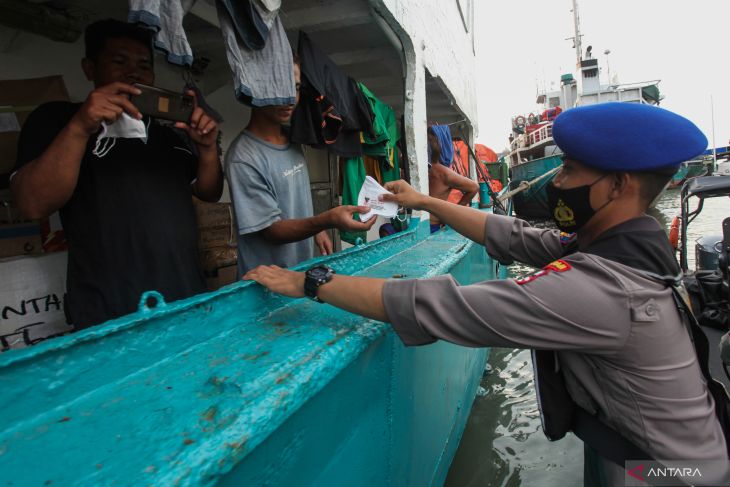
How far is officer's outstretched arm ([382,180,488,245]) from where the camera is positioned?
191 centimetres

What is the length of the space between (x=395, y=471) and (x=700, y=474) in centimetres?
94

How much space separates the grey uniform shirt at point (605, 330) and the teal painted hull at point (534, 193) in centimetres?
1400

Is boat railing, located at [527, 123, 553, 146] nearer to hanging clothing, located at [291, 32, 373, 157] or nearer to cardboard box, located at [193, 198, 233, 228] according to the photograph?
hanging clothing, located at [291, 32, 373, 157]

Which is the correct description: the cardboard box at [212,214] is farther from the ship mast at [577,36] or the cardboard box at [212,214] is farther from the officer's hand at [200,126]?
the ship mast at [577,36]

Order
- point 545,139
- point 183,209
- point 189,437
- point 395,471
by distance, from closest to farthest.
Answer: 1. point 189,437
2. point 395,471
3. point 183,209
4. point 545,139

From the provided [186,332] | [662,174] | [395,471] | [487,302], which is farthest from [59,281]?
[662,174]

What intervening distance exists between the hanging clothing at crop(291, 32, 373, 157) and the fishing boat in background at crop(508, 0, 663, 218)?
10550 millimetres

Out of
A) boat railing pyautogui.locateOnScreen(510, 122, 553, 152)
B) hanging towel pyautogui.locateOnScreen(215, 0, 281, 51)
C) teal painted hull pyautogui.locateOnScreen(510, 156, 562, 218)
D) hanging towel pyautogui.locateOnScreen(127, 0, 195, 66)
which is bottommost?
teal painted hull pyautogui.locateOnScreen(510, 156, 562, 218)

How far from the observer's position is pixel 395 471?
1.47 metres

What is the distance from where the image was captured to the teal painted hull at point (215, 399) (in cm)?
65

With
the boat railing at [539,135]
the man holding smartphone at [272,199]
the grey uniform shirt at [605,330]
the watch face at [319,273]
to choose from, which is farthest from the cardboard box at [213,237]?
the boat railing at [539,135]

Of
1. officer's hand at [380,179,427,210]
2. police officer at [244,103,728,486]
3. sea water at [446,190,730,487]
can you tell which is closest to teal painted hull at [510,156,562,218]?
sea water at [446,190,730,487]

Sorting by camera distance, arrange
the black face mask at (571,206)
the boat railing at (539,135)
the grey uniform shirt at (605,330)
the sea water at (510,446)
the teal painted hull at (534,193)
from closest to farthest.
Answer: the grey uniform shirt at (605,330) < the black face mask at (571,206) < the sea water at (510,446) < the teal painted hull at (534,193) < the boat railing at (539,135)

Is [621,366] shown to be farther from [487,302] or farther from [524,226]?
[524,226]
